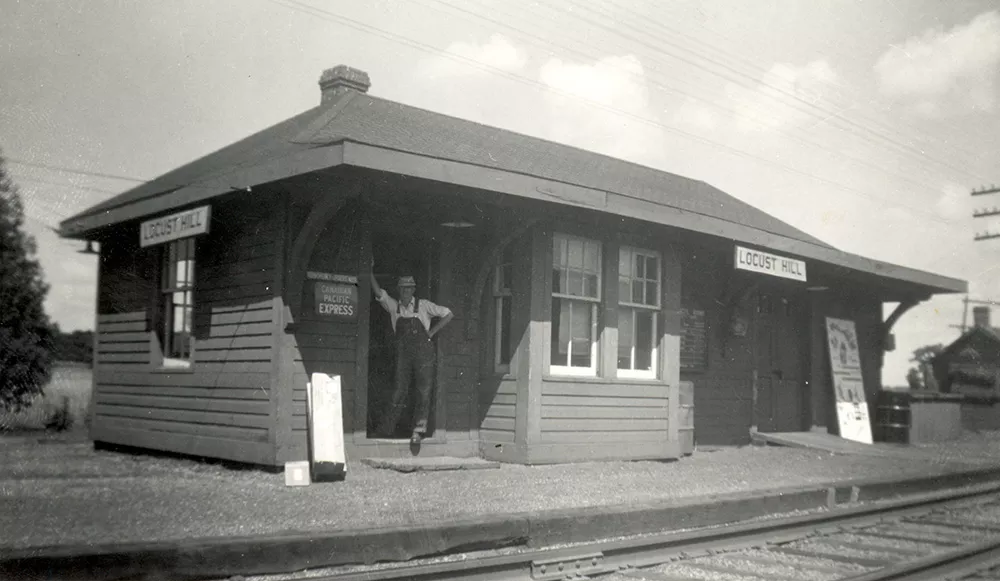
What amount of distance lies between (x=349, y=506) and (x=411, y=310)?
3.28m

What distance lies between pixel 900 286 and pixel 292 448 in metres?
12.1

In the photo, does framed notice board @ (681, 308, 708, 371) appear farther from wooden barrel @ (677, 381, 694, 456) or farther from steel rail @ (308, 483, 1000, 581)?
steel rail @ (308, 483, 1000, 581)

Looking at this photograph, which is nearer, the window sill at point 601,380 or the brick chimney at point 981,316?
the window sill at point 601,380

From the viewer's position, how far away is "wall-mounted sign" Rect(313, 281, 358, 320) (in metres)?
8.87

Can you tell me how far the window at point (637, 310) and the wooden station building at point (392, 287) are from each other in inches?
1.1

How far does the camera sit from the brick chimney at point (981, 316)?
125 feet

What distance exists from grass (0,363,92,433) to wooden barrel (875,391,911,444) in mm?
14531

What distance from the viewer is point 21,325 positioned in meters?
13.5

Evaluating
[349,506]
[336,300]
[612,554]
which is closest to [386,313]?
[336,300]

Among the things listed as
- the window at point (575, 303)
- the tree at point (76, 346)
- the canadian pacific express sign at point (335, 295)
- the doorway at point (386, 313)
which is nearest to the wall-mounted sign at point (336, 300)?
the canadian pacific express sign at point (335, 295)

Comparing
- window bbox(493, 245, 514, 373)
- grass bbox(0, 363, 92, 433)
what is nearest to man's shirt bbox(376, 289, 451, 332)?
window bbox(493, 245, 514, 373)

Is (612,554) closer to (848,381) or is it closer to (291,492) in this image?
(291,492)

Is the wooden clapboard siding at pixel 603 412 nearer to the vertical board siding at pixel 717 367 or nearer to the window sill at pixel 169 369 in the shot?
the vertical board siding at pixel 717 367

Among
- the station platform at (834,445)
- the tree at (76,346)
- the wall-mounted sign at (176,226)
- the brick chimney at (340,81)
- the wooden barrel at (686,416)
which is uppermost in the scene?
the brick chimney at (340,81)
